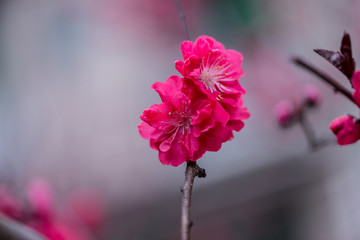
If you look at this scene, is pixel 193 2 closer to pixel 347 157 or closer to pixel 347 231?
pixel 347 157

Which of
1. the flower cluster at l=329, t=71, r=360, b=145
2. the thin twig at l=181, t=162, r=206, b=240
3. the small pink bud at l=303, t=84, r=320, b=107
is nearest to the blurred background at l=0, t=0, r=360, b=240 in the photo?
the small pink bud at l=303, t=84, r=320, b=107

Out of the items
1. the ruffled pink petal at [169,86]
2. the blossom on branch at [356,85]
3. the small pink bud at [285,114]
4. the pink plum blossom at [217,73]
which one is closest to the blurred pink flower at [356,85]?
the blossom on branch at [356,85]

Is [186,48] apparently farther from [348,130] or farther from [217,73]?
[348,130]

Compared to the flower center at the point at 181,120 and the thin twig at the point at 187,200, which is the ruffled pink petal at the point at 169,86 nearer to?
the flower center at the point at 181,120

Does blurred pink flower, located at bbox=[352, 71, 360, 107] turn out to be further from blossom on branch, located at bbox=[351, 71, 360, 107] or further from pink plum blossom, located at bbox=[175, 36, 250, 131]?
pink plum blossom, located at bbox=[175, 36, 250, 131]

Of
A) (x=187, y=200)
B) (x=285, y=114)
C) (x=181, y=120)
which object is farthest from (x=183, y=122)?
(x=285, y=114)

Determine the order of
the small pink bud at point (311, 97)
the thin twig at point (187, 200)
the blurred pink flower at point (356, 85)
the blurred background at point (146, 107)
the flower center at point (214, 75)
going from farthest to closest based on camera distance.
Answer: the blurred background at point (146, 107), the small pink bud at point (311, 97), the flower center at point (214, 75), the blurred pink flower at point (356, 85), the thin twig at point (187, 200)
